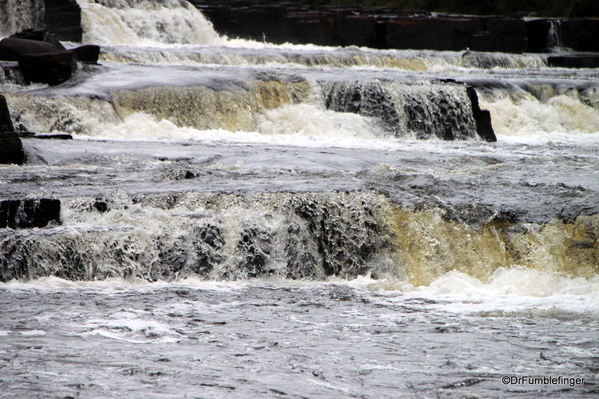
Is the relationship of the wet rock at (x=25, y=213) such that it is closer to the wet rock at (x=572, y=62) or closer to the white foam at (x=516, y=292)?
the white foam at (x=516, y=292)

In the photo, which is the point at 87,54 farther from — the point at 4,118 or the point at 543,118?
the point at 543,118

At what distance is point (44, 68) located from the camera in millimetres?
14906

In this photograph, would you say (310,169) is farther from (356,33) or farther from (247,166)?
(356,33)

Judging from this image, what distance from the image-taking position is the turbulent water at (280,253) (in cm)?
513

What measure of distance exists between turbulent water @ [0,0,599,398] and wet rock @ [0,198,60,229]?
0.13 meters

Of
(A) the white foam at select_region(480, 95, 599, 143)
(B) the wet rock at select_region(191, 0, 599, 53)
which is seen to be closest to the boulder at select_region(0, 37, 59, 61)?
(A) the white foam at select_region(480, 95, 599, 143)

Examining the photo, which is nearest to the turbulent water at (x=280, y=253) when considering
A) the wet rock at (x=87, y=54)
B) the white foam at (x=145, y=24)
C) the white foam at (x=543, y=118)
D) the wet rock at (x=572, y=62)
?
the white foam at (x=543, y=118)

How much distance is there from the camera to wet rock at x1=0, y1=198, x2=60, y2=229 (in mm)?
7668

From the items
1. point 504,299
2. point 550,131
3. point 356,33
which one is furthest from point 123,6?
point 504,299

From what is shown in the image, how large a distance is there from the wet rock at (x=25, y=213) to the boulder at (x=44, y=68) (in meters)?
7.79

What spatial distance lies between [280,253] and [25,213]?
2.58 metres

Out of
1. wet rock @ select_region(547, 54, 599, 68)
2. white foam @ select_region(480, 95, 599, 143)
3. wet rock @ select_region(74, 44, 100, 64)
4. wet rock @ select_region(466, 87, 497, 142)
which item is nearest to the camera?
wet rock @ select_region(466, 87, 497, 142)

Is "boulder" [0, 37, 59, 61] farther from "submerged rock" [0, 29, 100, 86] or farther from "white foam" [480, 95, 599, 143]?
"white foam" [480, 95, 599, 143]

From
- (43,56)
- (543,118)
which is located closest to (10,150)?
(43,56)
